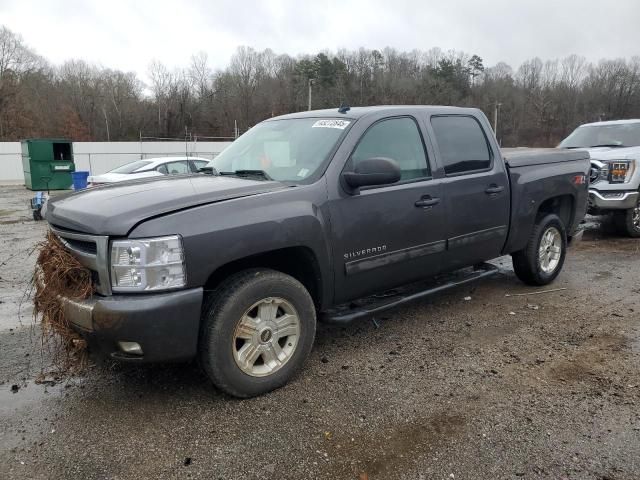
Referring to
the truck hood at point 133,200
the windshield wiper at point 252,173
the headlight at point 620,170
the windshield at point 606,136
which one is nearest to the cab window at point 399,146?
the windshield wiper at point 252,173

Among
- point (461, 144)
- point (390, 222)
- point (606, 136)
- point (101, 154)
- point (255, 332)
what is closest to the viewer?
point (255, 332)

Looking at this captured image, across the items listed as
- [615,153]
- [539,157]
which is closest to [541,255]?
[539,157]

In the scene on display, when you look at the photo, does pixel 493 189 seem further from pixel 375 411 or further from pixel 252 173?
pixel 375 411

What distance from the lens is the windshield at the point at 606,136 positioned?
9.28m

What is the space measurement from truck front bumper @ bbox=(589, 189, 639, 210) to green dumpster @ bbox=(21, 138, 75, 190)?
2069 centimetres

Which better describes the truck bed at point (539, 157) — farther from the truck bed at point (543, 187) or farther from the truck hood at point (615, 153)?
the truck hood at point (615, 153)

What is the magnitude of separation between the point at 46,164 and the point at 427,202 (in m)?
22.4

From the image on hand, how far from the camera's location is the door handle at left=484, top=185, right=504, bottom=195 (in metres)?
4.83

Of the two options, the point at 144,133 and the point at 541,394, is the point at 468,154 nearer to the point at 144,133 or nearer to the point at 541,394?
the point at 541,394

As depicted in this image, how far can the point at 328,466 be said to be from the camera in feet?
8.98

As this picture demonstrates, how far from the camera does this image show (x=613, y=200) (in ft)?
27.5

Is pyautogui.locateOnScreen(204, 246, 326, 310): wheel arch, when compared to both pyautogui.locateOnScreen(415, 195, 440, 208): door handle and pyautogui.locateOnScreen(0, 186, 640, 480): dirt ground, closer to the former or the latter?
pyautogui.locateOnScreen(0, 186, 640, 480): dirt ground

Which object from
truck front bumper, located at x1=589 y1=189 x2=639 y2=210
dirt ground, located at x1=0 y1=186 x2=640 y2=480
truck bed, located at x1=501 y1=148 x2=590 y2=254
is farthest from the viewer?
truck front bumper, located at x1=589 y1=189 x2=639 y2=210

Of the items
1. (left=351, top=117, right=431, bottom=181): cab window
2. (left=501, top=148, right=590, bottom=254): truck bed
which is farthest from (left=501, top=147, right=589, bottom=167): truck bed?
(left=351, top=117, right=431, bottom=181): cab window
